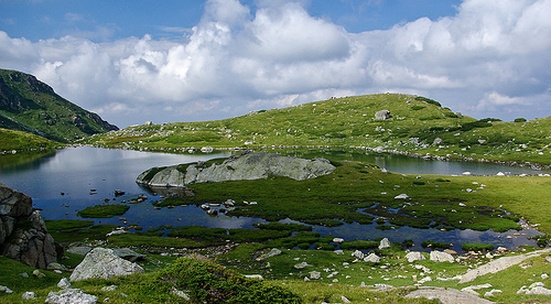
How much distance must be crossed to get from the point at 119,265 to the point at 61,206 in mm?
75931

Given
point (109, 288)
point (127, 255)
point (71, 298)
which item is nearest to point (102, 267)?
point (109, 288)

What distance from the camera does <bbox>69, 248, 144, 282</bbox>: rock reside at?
2345cm

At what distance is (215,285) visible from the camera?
1573cm

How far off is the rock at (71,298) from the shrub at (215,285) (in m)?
3.02

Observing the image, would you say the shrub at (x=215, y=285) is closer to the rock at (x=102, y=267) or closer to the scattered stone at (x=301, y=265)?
the rock at (x=102, y=267)

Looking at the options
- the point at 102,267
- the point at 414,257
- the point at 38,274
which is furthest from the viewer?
the point at 414,257

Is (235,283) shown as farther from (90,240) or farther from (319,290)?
(90,240)

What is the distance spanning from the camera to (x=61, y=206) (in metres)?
87.6

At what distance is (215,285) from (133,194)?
300ft

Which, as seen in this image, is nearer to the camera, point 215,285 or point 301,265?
point 215,285

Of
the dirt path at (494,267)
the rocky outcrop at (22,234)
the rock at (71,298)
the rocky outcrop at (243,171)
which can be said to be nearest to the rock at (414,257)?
the dirt path at (494,267)

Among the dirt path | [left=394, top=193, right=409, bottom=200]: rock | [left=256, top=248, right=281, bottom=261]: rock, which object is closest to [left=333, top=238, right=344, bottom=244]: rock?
[left=256, top=248, right=281, bottom=261]: rock

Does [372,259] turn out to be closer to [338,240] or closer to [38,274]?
[338,240]

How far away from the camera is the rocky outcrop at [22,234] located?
105ft
